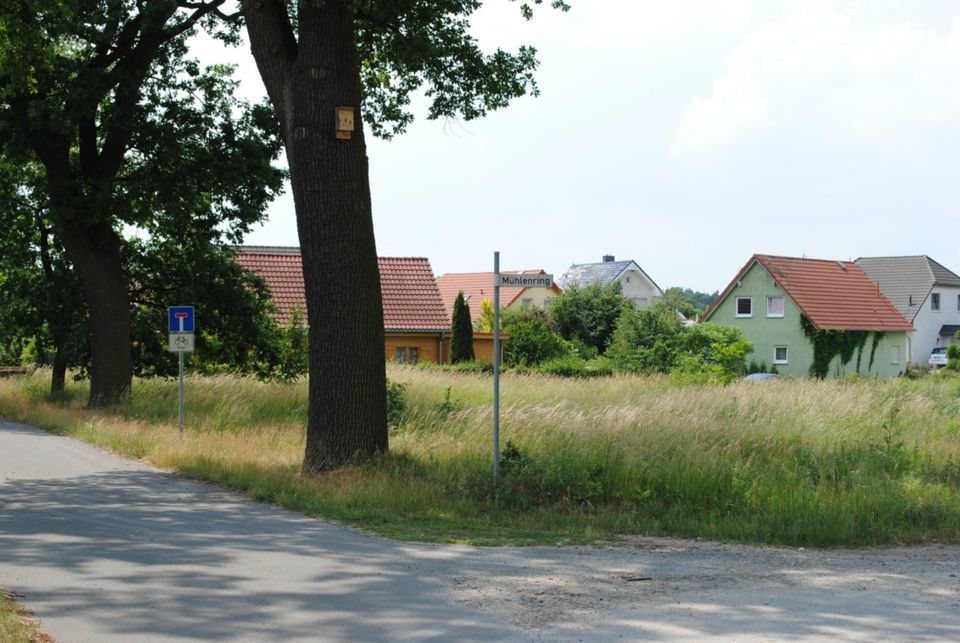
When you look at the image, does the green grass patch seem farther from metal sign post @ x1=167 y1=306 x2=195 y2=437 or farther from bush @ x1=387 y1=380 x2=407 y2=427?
metal sign post @ x1=167 y1=306 x2=195 y2=437

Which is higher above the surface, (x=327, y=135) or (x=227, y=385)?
(x=327, y=135)

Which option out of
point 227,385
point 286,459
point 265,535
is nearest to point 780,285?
A: point 227,385

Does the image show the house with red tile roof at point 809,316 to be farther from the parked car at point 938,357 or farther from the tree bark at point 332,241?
the tree bark at point 332,241

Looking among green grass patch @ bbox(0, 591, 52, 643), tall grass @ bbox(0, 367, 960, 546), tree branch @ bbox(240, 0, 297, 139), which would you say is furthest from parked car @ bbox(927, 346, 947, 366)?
green grass patch @ bbox(0, 591, 52, 643)

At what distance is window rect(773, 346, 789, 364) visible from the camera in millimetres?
63875

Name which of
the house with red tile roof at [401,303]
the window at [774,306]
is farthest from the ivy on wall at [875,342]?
the house with red tile roof at [401,303]

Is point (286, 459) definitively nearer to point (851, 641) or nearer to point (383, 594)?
point (383, 594)

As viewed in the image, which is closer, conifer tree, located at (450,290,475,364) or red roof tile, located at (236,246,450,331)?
red roof tile, located at (236,246,450,331)

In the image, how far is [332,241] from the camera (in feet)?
47.3

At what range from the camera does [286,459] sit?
15.8 metres

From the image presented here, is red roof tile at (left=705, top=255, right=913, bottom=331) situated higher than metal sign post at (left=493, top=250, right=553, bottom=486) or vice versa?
red roof tile at (left=705, top=255, right=913, bottom=331)

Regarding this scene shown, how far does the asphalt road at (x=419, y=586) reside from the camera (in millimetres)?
6996

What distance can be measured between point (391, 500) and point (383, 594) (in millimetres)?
4503

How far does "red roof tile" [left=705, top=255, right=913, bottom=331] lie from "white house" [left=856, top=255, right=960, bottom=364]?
14309 mm
